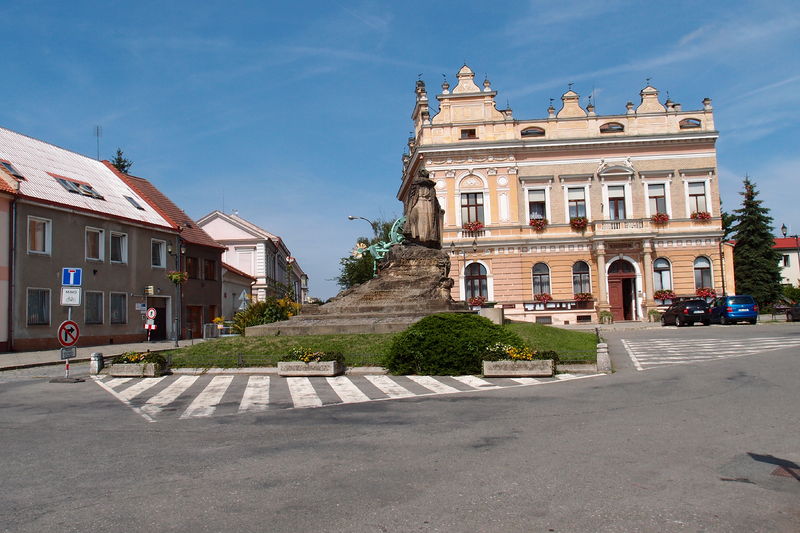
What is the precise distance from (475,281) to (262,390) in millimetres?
34679

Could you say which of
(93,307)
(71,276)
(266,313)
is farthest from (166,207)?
(71,276)

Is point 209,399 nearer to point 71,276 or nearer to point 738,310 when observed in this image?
point 71,276

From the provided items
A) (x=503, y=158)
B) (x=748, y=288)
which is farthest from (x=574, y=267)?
(x=748, y=288)

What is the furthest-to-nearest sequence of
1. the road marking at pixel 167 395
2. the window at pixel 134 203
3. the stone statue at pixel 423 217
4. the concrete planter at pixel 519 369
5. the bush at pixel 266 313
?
the window at pixel 134 203 < the bush at pixel 266 313 < the stone statue at pixel 423 217 < the concrete planter at pixel 519 369 < the road marking at pixel 167 395

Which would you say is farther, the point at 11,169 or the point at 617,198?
the point at 617,198

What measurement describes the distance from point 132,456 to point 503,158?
42.3 m

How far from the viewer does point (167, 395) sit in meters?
12.1

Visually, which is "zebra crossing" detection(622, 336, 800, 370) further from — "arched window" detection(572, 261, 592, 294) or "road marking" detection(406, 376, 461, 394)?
"arched window" detection(572, 261, 592, 294)

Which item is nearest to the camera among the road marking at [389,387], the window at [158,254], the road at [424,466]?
the road at [424,466]

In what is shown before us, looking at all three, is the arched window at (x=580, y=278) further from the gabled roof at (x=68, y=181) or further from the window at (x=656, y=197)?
the gabled roof at (x=68, y=181)

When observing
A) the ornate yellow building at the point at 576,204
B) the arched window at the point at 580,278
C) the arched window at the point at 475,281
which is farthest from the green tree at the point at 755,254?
the arched window at the point at 475,281

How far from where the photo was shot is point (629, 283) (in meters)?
45.8

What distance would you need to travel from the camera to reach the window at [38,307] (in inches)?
1077

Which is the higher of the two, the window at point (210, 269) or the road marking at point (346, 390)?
the window at point (210, 269)
